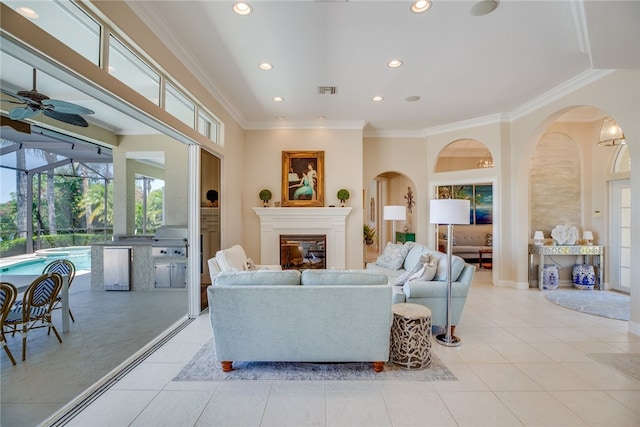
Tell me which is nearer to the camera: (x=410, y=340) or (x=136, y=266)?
(x=410, y=340)

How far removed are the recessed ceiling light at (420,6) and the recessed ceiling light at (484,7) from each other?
42cm

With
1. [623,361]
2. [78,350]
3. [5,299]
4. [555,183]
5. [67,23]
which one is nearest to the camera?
[67,23]

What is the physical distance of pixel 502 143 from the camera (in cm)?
543

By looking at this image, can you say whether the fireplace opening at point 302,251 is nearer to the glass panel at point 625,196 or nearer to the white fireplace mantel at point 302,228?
the white fireplace mantel at point 302,228

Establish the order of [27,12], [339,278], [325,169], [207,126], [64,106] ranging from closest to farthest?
[27,12] < [339,278] < [64,106] < [207,126] < [325,169]

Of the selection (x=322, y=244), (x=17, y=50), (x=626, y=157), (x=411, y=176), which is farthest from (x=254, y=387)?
(x=626, y=157)

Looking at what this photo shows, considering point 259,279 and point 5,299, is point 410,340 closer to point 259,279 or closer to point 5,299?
point 259,279

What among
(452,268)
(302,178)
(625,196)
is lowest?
(452,268)

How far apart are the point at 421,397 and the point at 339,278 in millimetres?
1090

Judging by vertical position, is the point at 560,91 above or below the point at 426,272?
above

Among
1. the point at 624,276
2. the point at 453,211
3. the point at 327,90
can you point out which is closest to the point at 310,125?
the point at 327,90

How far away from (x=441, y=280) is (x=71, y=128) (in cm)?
647

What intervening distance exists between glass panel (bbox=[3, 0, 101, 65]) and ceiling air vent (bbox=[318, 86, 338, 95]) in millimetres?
2763

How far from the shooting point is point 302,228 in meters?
5.75
